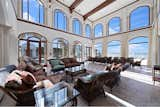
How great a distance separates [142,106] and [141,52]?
900cm

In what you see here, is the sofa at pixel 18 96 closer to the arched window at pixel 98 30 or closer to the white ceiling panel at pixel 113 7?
the white ceiling panel at pixel 113 7

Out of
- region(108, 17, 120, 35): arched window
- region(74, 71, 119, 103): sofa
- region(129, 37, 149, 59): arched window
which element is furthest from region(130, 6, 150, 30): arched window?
region(74, 71, 119, 103): sofa

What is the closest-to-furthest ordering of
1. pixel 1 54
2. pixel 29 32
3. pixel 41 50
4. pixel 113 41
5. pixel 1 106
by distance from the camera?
1. pixel 1 106
2. pixel 1 54
3. pixel 29 32
4. pixel 41 50
5. pixel 113 41

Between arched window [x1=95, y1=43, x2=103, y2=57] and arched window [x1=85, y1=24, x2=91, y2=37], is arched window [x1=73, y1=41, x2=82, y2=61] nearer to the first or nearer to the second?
arched window [x1=85, y1=24, x2=91, y2=37]

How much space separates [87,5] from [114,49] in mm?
5727

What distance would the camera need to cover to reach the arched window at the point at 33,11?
23.7 feet

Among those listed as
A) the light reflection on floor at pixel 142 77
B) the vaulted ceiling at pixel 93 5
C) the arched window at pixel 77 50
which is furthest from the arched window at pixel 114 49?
the light reflection on floor at pixel 142 77

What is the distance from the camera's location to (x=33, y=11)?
7879 mm

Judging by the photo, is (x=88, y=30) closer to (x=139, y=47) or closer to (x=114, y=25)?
(x=114, y=25)

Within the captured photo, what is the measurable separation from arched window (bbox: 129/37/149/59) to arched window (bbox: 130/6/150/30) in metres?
1.28

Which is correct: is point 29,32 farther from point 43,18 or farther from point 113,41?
point 113,41

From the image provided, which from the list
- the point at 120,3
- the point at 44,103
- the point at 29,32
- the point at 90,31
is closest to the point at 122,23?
the point at 120,3

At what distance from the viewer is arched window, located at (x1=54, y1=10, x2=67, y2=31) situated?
9796mm

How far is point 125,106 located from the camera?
2.71 metres
